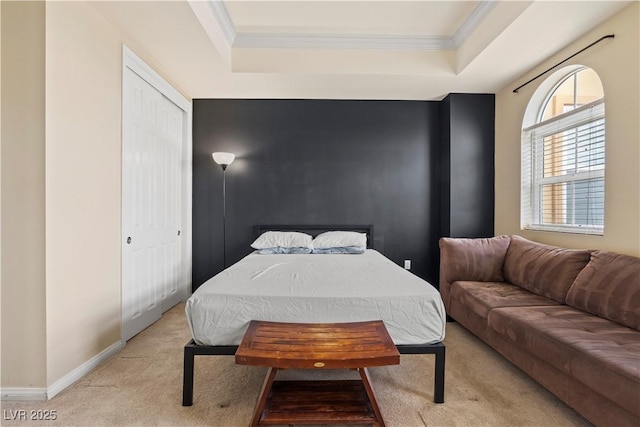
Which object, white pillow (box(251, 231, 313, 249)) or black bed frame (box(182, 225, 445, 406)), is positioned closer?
black bed frame (box(182, 225, 445, 406))

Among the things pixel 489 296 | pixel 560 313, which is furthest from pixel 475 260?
pixel 560 313

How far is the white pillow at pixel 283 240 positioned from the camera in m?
3.45

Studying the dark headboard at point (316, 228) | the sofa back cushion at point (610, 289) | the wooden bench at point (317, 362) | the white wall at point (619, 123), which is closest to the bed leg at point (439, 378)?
the wooden bench at point (317, 362)

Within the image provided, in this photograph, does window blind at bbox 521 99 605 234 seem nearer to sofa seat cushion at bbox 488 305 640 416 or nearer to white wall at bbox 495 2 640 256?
white wall at bbox 495 2 640 256

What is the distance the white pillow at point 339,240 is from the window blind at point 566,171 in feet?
5.69

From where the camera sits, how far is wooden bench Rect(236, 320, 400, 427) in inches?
56.6

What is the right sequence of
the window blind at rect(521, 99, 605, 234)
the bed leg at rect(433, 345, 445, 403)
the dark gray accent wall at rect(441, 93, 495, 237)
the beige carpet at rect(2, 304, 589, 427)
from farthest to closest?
the dark gray accent wall at rect(441, 93, 495, 237) → the window blind at rect(521, 99, 605, 234) → the bed leg at rect(433, 345, 445, 403) → the beige carpet at rect(2, 304, 589, 427)

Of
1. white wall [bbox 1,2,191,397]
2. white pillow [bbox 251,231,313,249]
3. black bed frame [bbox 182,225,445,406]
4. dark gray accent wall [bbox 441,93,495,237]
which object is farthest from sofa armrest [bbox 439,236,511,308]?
white wall [bbox 1,2,191,397]

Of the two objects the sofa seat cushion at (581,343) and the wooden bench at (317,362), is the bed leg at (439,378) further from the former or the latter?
the sofa seat cushion at (581,343)

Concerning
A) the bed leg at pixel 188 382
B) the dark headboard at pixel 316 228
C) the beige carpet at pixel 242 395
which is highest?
the dark headboard at pixel 316 228

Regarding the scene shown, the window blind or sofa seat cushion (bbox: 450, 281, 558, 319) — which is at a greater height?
the window blind

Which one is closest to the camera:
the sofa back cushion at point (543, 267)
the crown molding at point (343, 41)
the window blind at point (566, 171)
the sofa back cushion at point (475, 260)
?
the sofa back cushion at point (543, 267)

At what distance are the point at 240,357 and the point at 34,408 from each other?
1.33m

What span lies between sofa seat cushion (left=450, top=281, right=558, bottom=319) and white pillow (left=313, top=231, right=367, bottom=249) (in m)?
1.03
